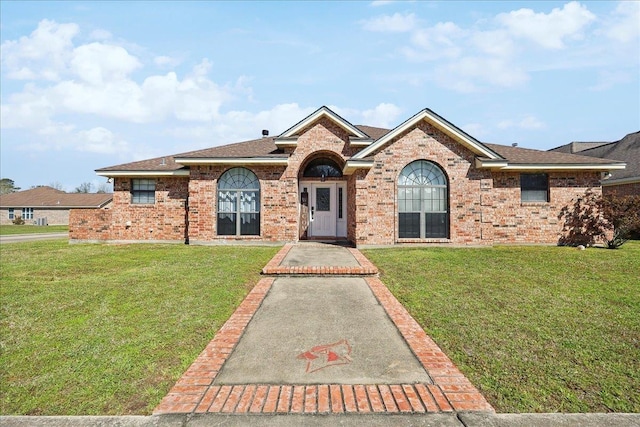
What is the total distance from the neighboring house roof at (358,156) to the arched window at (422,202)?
1.42 m

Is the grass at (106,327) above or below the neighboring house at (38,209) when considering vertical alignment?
below

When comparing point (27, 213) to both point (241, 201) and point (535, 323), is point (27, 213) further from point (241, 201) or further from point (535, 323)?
point (535, 323)

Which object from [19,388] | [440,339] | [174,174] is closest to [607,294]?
[440,339]

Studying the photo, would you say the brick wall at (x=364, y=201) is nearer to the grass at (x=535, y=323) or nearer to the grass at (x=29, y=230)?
the grass at (x=535, y=323)

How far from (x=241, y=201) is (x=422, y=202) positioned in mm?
7159

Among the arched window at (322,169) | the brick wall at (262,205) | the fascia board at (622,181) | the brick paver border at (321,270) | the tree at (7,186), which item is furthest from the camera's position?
the tree at (7,186)

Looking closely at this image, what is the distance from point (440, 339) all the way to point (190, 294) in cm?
457

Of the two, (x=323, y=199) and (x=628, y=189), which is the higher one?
(x=628, y=189)

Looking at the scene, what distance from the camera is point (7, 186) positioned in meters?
67.4

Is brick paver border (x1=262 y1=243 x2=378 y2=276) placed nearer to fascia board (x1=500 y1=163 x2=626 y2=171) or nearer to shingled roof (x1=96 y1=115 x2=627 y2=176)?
shingled roof (x1=96 y1=115 x2=627 y2=176)

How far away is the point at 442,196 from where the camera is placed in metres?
11.9

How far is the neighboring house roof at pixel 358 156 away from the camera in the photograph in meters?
11.5

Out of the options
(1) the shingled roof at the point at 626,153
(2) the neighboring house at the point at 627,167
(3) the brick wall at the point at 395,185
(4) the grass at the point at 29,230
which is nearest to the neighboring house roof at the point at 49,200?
(4) the grass at the point at 29,230

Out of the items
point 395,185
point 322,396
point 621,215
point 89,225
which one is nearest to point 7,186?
point 89,225
